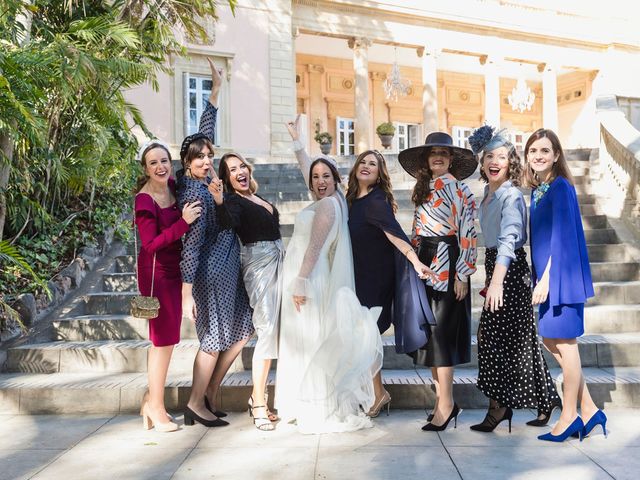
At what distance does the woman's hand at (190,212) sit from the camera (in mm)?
3549

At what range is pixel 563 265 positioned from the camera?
3328 millimetres

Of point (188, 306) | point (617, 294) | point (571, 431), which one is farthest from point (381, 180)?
point (617, 294)

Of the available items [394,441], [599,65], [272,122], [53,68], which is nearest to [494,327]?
[394,441]

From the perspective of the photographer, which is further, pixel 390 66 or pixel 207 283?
pixel 390 66

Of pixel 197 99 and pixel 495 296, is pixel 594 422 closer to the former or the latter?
pixel 495 296

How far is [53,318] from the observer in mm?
5230

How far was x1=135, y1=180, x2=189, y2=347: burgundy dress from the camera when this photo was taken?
3.56 meters

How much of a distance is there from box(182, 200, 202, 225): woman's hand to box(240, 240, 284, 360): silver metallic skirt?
1.44 ft

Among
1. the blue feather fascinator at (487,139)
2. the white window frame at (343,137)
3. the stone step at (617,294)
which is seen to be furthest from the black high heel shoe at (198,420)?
the white window frame at (343,137)

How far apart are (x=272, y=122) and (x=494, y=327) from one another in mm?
13563

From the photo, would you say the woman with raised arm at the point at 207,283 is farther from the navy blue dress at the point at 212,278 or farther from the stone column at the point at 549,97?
the stone column at the point at 549,97

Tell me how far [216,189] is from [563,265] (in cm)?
202

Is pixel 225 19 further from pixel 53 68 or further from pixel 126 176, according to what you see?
pixel 53 68

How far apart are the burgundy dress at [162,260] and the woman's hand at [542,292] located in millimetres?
2029
